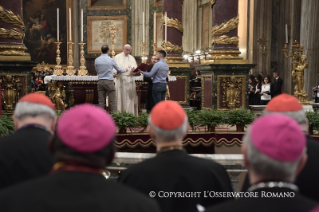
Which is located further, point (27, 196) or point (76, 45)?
point (76, 45)

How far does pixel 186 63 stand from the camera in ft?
56.9

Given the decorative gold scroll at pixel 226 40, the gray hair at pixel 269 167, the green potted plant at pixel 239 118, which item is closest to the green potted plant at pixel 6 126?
the green potted plant at pixel 239 118

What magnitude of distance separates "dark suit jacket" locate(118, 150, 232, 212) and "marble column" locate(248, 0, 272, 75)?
19.0 meters

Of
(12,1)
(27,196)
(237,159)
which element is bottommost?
(237,159)

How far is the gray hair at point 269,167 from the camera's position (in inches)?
82.3

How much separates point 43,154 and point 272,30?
2033 cm

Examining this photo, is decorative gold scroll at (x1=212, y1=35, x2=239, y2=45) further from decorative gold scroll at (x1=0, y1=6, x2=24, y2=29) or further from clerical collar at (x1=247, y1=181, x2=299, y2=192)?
clerical collar at (x1=247, y1=181, x2=299, y2=192)

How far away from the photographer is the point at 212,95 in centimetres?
1245

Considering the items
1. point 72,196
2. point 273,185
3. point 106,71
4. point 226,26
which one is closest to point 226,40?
point 226,26

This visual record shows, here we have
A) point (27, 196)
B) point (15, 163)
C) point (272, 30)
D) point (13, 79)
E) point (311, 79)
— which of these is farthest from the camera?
point (272, 30)

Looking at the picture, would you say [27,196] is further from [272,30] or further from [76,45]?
[76,45]

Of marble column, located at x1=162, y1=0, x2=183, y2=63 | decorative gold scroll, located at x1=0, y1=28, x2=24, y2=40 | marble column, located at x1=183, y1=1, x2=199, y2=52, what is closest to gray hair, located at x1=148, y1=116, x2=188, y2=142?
decorative gold scroll, located at x1=0, y1=28, x2=24, y2=40

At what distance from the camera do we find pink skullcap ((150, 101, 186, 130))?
306cm

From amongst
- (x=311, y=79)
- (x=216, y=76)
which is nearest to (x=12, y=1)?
(x=216, y=76)
